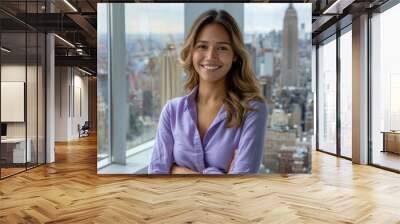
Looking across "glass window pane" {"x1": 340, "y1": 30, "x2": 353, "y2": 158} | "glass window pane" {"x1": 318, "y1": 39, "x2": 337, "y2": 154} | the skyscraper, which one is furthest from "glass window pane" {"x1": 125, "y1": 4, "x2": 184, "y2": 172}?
"glass window pane" {"x1": 318, "y1": 39, "x2": 337, "y2": 154}

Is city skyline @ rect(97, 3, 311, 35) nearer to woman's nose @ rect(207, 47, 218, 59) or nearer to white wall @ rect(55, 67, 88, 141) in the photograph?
woman's nose @ rect(207, 47, 218, 59)

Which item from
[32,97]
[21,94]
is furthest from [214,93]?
[32,97]

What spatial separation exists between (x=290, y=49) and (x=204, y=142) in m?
1.79

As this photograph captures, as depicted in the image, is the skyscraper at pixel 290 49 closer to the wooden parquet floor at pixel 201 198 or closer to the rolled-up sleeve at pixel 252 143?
the rolled-up sleeve at pixel 252 143

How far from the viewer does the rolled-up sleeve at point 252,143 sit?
534cm

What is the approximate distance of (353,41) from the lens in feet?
28.8

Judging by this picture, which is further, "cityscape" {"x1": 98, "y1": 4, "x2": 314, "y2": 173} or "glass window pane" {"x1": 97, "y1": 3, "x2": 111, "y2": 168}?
"glass window pane" {"x1": 97, "y1": 3, "x2": 111, "y2": 168}

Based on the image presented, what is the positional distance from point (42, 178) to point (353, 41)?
666 cm

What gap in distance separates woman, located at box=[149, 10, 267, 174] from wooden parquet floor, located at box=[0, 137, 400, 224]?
0.43 meters

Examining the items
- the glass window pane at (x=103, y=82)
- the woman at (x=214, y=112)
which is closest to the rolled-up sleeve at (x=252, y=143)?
the woman at (x=214, y=112)

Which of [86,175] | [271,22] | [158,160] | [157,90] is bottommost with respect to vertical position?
[86,175]

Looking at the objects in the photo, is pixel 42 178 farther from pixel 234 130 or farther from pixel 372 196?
pixel 372 196

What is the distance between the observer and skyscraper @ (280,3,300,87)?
5699 millimetres

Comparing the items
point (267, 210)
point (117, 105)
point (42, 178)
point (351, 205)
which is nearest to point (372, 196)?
point (351, 205)
